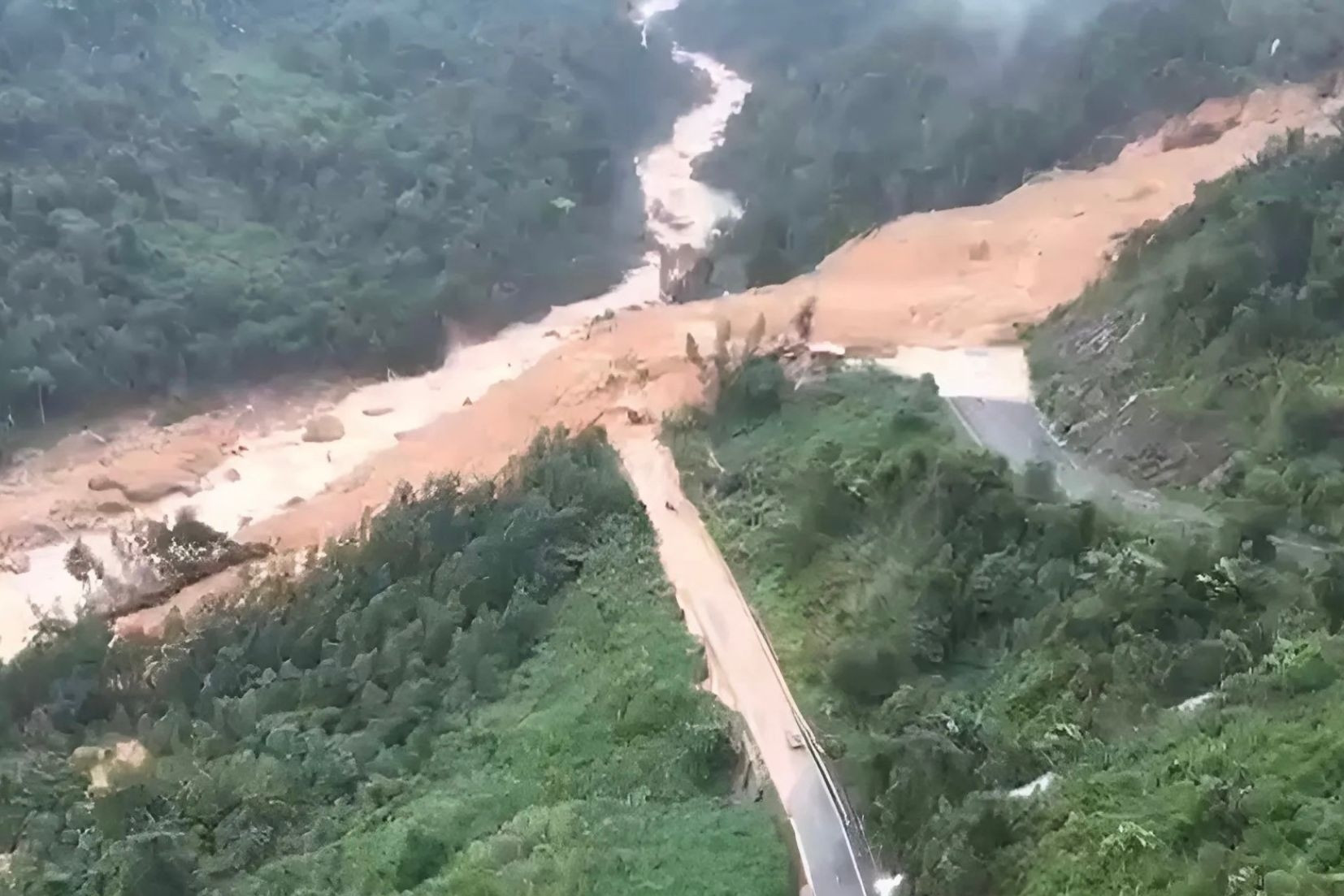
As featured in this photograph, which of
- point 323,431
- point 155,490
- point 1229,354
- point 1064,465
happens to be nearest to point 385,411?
point 323,431

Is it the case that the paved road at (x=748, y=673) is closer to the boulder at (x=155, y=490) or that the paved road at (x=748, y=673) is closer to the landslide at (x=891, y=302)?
the landslide at (x=891, y=302)

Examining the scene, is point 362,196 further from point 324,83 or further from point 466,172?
point 324,83

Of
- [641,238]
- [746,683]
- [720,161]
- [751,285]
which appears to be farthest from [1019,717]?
[720,161]

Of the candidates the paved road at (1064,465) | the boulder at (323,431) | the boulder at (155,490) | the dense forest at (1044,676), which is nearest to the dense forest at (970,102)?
the boulder at (323,431)

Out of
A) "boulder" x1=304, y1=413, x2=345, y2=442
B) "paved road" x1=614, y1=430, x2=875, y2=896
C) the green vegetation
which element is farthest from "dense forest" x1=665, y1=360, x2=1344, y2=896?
"boulder" x1=304, y1=413, x2=345, y2=442

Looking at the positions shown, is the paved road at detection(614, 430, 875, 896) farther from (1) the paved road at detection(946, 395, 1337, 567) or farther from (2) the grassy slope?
(1) the paved road at detection(946, 395, 1337, 567)

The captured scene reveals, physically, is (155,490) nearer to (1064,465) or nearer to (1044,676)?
(1064,465)
